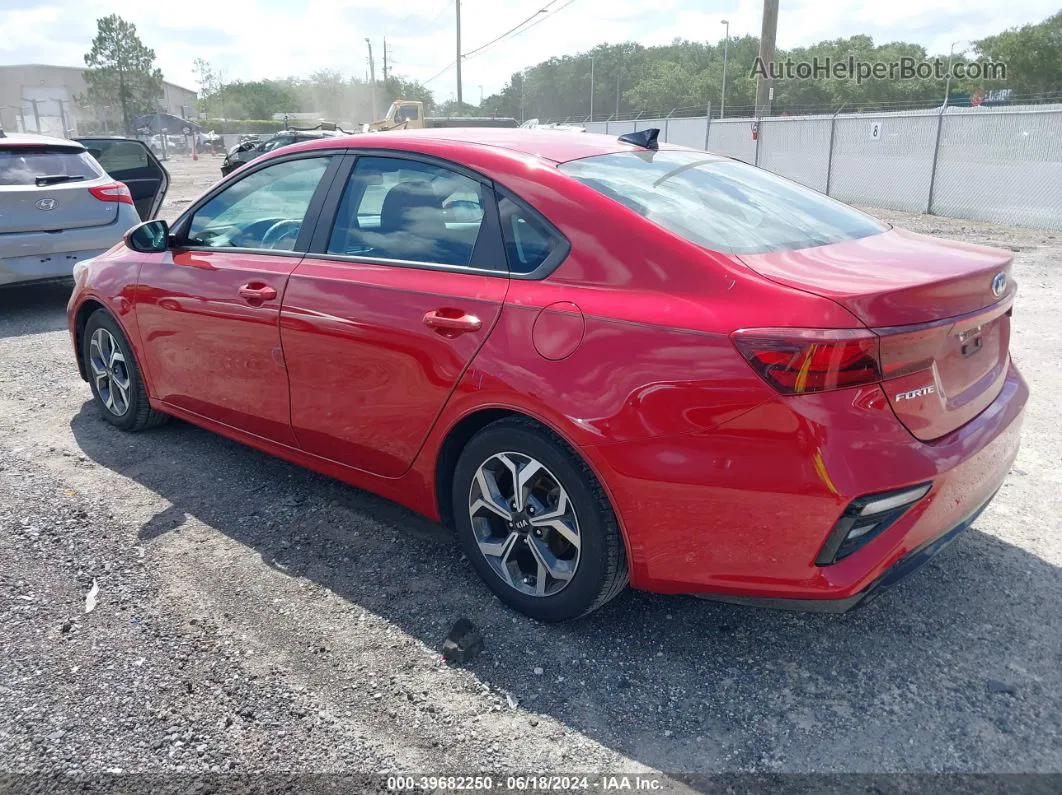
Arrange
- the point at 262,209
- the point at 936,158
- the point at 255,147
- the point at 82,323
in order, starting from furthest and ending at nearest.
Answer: the point at 255,147
the point at 936,158
the point at 82,323
the point at 262,209

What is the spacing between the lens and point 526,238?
2840mm

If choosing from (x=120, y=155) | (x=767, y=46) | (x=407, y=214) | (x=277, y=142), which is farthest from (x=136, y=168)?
(x=767, y=46)

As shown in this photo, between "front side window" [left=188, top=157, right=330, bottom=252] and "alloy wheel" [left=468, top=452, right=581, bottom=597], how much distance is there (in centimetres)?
144

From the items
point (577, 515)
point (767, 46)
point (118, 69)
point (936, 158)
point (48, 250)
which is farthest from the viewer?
point (118, 69)

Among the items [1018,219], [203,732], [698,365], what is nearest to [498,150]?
[698,365]

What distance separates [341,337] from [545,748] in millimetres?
1688

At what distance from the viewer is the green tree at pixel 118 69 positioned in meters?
64.9

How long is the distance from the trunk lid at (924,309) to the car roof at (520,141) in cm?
93

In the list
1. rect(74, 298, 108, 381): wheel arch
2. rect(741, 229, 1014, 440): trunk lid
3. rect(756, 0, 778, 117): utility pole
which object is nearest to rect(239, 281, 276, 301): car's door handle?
rect(74, 298, 108, 381): wheel arch

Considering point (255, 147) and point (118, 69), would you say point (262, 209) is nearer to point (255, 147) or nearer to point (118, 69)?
point (255, 147)

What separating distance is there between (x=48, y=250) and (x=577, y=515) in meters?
6.87

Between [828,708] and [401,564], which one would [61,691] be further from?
[828,708]

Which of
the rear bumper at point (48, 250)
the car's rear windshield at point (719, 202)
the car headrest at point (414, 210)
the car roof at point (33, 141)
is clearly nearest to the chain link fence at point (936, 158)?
the rear bumper at point (48, 250)

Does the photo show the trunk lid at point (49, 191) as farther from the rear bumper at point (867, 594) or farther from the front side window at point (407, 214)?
the rear bumper at point (867, 594)
